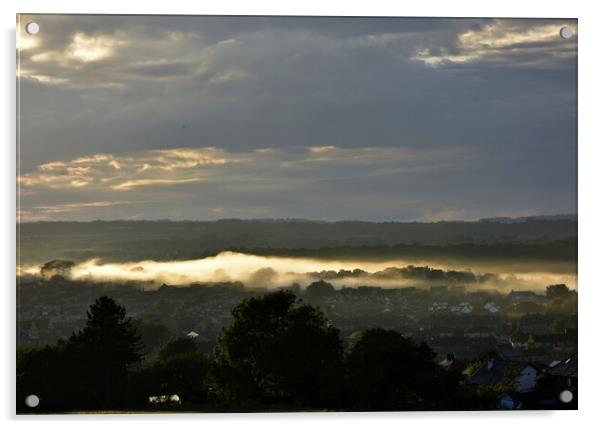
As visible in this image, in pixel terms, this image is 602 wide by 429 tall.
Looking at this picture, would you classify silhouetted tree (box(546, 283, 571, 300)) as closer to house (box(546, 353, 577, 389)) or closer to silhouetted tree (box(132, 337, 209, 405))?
house (box(546, 353, 577, 389))

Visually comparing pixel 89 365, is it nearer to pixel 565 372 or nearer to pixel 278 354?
pixel 278 354

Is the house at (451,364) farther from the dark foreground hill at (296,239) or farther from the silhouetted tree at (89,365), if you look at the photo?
the silhouetted tree at (89,365)

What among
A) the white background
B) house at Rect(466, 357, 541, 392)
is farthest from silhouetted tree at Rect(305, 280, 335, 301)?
Result: house at Rect(466, 357, 541, 392)

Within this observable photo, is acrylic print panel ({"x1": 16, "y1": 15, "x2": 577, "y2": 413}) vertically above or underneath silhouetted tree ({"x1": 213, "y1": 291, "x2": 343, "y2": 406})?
above
